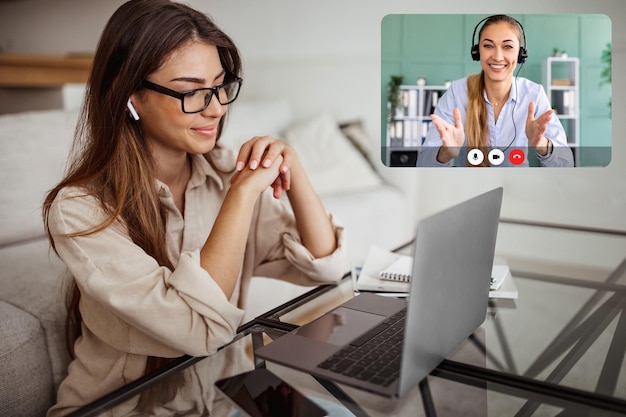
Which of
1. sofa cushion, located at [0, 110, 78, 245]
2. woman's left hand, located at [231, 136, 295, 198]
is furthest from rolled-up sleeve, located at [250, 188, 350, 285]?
sofa cushion, located at [0, 110, 78, 245]

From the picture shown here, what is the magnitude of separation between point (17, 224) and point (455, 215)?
1298 millimetres

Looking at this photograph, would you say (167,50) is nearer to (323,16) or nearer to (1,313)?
(1,313)

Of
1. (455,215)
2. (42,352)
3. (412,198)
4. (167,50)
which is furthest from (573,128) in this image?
(412,198)

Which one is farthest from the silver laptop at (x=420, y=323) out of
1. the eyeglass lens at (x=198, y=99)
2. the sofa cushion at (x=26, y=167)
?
the sofa cushion at (x=26, y=167)

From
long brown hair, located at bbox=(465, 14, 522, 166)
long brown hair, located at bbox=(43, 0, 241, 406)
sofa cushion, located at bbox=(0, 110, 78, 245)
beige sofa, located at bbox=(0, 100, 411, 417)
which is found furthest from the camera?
sofa cushion, located at bbox=(0, 110, 78, 245)

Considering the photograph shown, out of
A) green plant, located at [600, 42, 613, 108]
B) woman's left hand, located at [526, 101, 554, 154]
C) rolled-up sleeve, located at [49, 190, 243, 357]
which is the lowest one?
rolled-up sleeve, located at [49, 190, 243, 357]

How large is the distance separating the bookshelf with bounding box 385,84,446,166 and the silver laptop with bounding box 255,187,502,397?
301 mm

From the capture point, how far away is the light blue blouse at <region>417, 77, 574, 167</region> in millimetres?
948

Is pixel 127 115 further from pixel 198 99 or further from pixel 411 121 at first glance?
pixel 411 121

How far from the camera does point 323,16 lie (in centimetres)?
276

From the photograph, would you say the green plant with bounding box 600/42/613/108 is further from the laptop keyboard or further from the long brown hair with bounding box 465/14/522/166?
the laptop keyboard

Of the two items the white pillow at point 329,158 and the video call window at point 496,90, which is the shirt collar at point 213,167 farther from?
the white pillow at point 329,158

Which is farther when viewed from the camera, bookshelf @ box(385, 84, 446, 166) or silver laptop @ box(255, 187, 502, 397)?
bookshelf @ box(385, 84, 446, 166)

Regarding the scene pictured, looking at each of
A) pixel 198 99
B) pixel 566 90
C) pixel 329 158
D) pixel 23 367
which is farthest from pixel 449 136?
pixel 329 158
